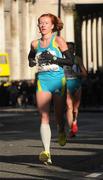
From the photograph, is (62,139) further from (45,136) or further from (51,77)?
(51,77)

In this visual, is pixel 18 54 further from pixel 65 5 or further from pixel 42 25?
pixel 42 25

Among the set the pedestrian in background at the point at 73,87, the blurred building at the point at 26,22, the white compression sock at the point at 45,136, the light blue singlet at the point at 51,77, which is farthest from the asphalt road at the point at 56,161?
the blurred building at the point at 26,22

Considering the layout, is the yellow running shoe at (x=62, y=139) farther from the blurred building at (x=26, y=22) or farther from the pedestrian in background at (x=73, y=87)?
the blurred building at (x=26, y=22)

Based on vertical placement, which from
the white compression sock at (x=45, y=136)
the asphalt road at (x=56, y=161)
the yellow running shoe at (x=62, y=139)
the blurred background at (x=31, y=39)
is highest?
the white compression sock at (x=45, y=136)

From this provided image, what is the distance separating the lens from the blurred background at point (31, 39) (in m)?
56.2

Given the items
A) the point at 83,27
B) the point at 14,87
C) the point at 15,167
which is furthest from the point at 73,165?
the point at 83,27

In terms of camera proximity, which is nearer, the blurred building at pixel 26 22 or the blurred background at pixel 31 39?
the blurred background at pixel 31 39

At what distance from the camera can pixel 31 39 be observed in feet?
254

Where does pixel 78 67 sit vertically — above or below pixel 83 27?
above

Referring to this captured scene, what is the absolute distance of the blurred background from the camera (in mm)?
56250

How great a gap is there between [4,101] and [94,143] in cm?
4104

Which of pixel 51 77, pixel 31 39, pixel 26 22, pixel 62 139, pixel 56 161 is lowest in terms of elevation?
pixel 31 39

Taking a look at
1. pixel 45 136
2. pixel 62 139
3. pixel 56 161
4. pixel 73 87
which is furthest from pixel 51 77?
pixel 73 87

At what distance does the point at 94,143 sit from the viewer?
16203mm
